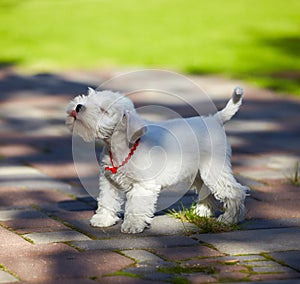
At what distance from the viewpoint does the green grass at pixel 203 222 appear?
540 centimetres

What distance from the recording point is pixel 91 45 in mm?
17703

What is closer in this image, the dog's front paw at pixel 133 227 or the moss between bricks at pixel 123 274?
the moss between bricks at pixel 123 274

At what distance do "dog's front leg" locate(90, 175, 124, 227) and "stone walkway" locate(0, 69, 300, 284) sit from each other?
57 millimetres

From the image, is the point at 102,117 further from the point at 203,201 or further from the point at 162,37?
the point at 162,37

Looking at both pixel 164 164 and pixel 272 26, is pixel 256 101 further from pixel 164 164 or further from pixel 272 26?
pixel 272 26

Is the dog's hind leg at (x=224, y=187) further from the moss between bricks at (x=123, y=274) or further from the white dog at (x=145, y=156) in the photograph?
the moss between bricks at (x=123, y=274)

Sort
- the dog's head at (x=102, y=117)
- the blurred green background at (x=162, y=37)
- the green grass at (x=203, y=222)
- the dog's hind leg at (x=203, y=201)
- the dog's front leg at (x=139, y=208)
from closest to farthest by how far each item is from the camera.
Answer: the dog's head at (x=102, y=117) < the dog's front leg at (x=139, y=208) < the green grass at (x=203, y=222) < the dog's hind leg at (x=203, y=201) < the blurred green background at (x=162, y=37)

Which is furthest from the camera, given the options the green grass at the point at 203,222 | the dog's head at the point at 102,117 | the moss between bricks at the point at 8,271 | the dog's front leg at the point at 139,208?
the green grass at the point at 203,222

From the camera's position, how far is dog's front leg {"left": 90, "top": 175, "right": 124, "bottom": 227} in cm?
549

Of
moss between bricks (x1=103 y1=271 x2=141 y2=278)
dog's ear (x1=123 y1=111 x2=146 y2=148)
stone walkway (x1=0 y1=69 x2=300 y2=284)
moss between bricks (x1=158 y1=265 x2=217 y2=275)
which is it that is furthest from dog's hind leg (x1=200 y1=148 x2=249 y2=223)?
moss between bricks (x1=103 y1=271 x2=141 y2=278)

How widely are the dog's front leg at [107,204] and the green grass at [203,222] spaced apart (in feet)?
1.51

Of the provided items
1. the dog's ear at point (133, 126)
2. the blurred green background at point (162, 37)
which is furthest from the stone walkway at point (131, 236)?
the blurred green background at point (162, 37)

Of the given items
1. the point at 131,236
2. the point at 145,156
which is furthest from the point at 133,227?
the point at 145,156

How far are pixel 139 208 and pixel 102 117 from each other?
0.58 m
